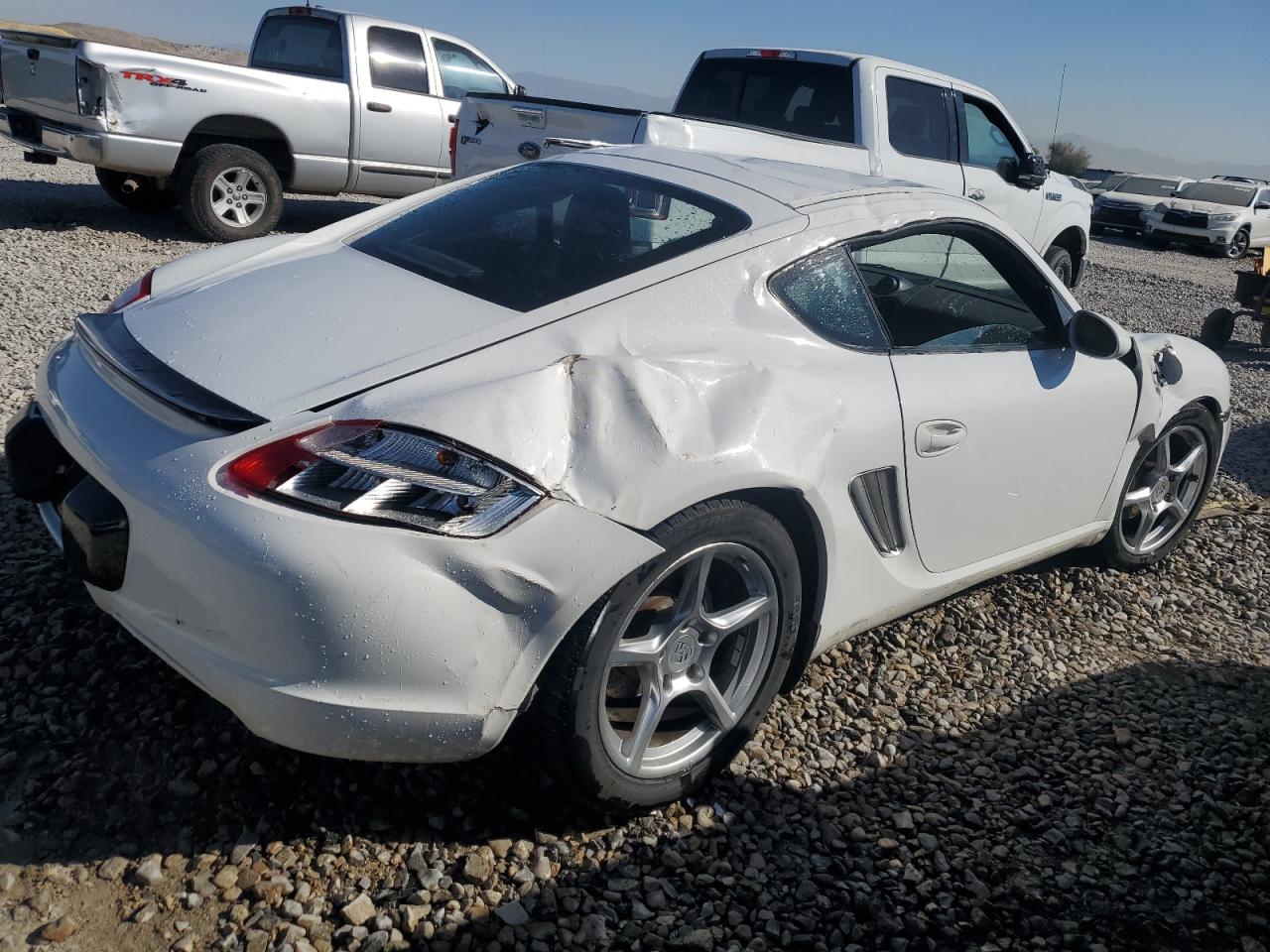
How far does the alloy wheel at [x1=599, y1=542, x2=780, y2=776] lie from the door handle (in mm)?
642

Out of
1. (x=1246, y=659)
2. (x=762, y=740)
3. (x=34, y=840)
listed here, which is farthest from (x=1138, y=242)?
(x=34, y=840)

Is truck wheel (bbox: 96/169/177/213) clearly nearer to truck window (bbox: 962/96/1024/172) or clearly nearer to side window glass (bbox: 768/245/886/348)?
truck window (bbox: 962/96/1024/172)

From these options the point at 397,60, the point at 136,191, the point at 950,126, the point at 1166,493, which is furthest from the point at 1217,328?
the point at 136,191

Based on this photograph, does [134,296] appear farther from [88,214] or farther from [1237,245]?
[1237,245]

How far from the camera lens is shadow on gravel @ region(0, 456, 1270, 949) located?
2.26 metres

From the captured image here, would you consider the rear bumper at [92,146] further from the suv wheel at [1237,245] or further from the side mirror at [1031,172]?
the suv wheel at [1237,245]

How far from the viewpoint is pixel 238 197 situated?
28.8 feet

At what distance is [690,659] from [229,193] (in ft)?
25.2

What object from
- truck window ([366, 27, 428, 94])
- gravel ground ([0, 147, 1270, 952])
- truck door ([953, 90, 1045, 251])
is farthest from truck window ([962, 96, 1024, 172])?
gravel ground ([0, 147, 1270, 952])

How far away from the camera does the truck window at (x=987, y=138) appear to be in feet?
26.6

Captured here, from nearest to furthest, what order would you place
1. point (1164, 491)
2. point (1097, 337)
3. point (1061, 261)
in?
point (1097, 337), point (1164, 491), point (1061, 261)

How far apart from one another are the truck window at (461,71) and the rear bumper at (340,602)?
8834mm

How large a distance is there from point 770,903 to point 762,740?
2.07 feet

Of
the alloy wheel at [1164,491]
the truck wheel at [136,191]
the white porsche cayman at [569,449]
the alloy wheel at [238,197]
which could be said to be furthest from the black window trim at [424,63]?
the alloy wheel at [1164,491]
